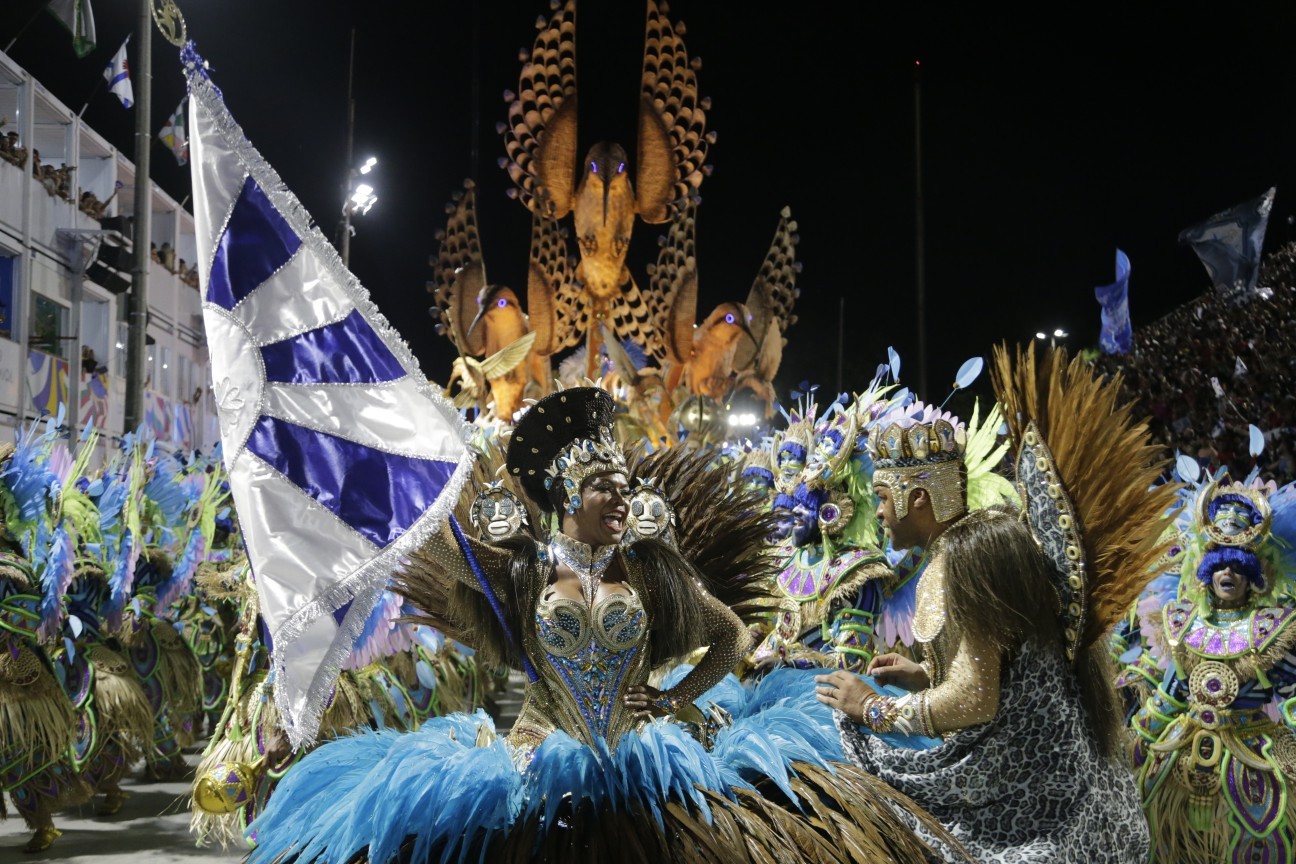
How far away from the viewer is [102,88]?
2072cm

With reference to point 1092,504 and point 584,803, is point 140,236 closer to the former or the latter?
point 584,803

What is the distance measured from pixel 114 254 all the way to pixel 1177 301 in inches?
626

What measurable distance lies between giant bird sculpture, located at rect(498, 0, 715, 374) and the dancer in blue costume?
16.8 meters

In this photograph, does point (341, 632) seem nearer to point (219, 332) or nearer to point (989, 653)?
point (219, 332)

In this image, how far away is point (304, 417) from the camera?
3115 millimetres

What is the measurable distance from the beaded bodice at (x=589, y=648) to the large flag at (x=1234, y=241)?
31.7 ft

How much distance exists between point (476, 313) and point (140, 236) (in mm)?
9825

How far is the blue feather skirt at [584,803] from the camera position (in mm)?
2732

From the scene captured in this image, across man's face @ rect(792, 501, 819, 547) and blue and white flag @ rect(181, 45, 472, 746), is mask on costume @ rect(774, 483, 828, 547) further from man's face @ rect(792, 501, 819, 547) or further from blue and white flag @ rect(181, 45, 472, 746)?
blue and white flag @ rect(181, 45, 472, 746)

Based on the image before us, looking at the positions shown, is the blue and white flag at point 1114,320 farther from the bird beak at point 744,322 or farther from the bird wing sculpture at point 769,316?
the bird wing sculpture at point 769,316

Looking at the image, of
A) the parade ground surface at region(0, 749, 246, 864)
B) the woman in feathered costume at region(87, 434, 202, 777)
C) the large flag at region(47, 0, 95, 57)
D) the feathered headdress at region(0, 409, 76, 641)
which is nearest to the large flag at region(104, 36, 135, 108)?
the large flag at region(47, 0, 95, 57)

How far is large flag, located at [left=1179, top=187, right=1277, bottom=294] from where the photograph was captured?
11078mm

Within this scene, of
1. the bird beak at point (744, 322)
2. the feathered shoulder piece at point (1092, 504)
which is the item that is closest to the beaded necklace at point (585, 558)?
the feathered shoulder piece at point (1092, 504)

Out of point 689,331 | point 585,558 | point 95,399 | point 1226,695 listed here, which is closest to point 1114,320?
point 1226,695
